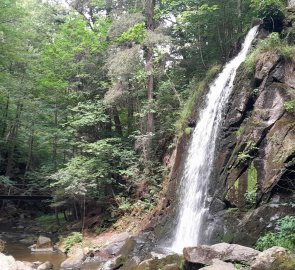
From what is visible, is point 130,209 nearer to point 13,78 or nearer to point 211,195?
point 211,195

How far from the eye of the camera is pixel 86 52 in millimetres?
20516

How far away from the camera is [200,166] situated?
12.1 m

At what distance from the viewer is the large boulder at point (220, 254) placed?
7238 mm

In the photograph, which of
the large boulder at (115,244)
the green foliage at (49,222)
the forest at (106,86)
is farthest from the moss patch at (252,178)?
the green foliage at (49,222)

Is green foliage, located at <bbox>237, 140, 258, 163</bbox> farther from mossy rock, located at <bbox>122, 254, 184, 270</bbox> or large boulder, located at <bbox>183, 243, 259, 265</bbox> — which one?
mossy rock, located at <bbox>122, 254, 184, 270</bbox>

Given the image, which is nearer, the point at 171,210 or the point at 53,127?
the point at 171,210

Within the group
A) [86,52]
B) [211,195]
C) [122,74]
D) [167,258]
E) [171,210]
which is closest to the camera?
[167,258]

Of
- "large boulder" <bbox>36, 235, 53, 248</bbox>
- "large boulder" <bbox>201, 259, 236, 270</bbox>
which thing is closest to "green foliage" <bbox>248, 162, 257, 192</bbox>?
"large boulder" <bbox>201, 259, 236, 270</bbox>

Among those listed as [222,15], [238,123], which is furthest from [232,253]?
[222,15]

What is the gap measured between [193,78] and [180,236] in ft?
27.5

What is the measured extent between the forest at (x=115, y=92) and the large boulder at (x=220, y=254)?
256 cm

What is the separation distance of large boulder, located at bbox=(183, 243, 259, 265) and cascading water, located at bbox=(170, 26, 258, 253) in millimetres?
2688

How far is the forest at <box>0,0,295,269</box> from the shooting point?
1511 cm

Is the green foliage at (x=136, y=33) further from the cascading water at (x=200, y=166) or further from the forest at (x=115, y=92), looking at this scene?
the cascading water at (x=200, y=166)
